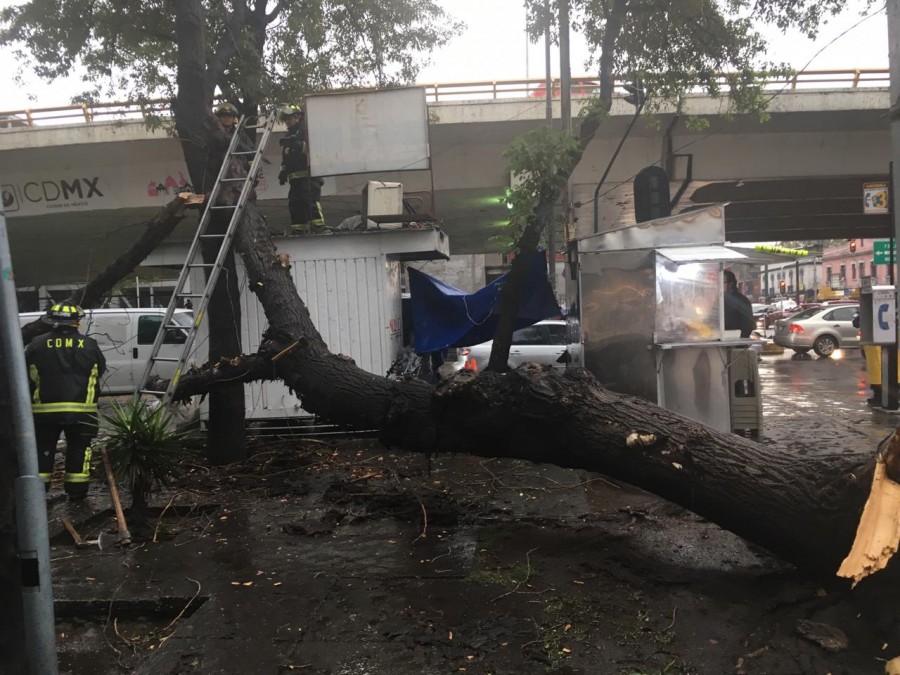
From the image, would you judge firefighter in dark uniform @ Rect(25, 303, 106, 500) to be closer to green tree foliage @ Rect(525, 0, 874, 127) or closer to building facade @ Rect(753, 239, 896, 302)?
green tree foliage @ Rect(525, 0, 874, 127)

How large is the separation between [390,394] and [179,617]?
220cm

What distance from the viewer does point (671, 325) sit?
6977mm

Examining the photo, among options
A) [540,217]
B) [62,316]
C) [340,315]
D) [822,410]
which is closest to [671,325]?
[540,217]

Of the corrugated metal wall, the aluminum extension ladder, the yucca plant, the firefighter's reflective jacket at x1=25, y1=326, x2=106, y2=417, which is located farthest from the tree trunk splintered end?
the corrugated metal wall

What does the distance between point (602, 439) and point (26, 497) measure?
3198 millimetres

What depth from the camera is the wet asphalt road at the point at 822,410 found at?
7859 mm

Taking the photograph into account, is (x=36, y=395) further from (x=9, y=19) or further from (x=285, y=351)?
(x=9, y=19)

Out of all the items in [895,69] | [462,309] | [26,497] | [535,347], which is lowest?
[535,347]

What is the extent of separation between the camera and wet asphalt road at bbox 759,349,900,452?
786 cm

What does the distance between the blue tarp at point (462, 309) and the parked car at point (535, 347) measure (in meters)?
2.93

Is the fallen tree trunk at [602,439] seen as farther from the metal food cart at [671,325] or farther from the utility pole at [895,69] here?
the metal food cart at [671,325]

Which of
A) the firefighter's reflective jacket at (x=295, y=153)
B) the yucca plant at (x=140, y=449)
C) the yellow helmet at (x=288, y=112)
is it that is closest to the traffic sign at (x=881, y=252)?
the firefighter's reflective jacket at (x=295, y=153)

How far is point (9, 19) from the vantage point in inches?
371

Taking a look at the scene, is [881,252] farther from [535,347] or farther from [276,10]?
[276,10]
